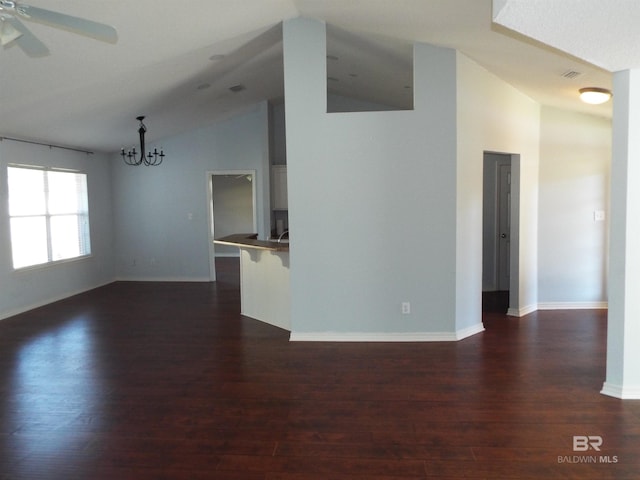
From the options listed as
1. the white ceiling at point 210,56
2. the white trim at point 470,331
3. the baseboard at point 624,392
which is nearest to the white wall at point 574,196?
the white ceiling at point 210,56

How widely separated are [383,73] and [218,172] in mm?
3630

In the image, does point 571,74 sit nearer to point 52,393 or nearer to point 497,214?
point 497,214

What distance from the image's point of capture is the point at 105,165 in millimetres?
8195

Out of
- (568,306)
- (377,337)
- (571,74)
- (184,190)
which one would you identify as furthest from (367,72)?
(184,190)

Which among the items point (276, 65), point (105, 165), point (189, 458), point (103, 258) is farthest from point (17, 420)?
point (105, 165)

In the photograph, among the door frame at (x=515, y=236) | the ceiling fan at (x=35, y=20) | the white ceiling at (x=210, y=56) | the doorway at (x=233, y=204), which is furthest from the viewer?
the doorway at (x=233, y=204)

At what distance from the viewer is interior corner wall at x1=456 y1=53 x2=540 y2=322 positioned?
4.66m

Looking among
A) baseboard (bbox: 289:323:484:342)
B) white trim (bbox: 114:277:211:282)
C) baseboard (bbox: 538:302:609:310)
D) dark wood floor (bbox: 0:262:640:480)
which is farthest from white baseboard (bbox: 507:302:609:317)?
white trim (bbox: 114:277:211:282)

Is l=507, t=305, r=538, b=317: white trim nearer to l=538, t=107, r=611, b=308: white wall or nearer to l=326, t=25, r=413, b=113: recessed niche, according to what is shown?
l=538, t=107, r=611, b=308: white wall

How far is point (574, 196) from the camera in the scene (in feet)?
18.7

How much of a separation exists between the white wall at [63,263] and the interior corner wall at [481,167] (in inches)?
209

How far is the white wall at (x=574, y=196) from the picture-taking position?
18.6 feet

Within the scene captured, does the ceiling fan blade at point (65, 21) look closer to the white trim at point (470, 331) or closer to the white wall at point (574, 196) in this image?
the white trim at point (470, 331)

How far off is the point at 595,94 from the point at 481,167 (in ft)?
3.90
